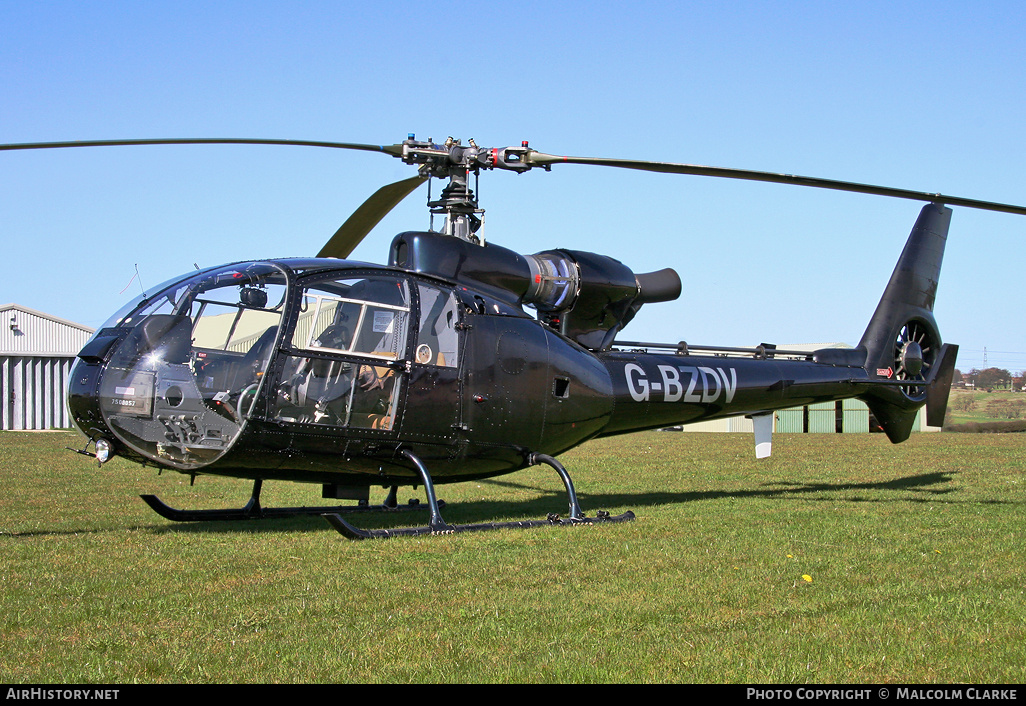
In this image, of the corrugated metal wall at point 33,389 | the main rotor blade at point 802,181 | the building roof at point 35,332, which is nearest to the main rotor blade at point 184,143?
the main rotor blade at point 802,181

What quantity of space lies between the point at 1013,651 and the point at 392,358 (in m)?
5.94

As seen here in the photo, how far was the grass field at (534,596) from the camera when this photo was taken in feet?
16.0

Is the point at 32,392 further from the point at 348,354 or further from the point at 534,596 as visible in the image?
the point at 534,596

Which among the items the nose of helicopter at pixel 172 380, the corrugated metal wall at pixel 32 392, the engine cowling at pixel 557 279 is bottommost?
the corrugated metal wall at pixel 32 392

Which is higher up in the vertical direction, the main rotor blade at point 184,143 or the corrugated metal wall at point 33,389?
the main rotor blade at point 184,143

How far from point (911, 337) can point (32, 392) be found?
37.0 metres

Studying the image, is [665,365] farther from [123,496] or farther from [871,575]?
[123,496]

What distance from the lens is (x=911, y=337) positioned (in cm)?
1491

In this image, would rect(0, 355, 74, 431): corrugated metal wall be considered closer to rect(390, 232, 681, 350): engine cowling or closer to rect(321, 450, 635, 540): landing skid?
rect(390, 232, 681, 350): engine cowling

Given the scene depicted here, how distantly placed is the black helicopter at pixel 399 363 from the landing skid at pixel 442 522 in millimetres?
36

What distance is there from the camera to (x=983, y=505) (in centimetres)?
1197

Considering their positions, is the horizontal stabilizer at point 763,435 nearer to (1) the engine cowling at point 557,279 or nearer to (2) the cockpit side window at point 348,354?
(1) the engine cowling at point 557,279

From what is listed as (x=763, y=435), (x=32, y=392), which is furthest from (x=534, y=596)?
(x=32, y=392)

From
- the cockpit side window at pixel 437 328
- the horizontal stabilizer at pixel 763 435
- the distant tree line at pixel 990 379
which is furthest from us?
the distant tree line at pixel 990 379
